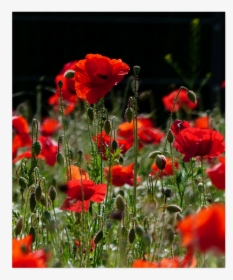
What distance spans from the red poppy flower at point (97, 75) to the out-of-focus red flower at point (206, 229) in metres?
1.01

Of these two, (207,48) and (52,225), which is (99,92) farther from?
(207,48)

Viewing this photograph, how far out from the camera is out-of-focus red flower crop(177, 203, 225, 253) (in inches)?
48.9

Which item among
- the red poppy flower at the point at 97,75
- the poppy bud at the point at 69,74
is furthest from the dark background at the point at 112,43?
the red poppy flower at the point at 97,75

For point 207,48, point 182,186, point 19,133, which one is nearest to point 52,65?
point 207,48

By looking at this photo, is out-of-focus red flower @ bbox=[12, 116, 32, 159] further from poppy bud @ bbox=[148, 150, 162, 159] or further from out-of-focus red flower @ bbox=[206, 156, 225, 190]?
out-of-focus red flower @ bbox=[206, 156, 225, 190]

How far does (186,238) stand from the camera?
49.7 inches

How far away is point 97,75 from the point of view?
2.26 meters

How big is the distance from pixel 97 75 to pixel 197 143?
38cm

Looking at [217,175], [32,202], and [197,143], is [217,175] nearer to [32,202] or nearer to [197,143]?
[197,143]

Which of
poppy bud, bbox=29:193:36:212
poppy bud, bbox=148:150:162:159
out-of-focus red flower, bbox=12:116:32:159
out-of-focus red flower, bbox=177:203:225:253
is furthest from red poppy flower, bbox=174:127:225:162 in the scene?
out-of-focus red flower, bbox=12:116:32:159

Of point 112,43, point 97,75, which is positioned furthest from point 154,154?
point 112,43

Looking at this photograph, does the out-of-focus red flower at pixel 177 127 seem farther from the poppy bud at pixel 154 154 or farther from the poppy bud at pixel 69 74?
the poppy bud at pixel 69 74

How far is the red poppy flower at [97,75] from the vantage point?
2225mm

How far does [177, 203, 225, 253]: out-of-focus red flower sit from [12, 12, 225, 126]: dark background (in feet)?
21.5
